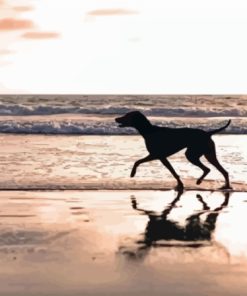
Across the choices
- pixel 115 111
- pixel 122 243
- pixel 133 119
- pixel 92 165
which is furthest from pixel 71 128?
pixel 122 243

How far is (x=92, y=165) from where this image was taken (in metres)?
14.3

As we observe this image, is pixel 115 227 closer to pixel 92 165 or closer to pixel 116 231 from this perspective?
pixel 116 231

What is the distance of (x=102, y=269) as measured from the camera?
587cm

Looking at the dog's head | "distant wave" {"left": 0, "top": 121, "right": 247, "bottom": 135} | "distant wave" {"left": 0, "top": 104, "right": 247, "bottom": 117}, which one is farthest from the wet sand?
"distant wave" {"left": 0, "top": 104, "right": 247, "bottom": 117}

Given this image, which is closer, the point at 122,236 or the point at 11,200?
the point at 122,236

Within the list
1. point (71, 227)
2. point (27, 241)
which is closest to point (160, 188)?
point (71, 227)

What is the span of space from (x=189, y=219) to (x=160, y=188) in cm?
276

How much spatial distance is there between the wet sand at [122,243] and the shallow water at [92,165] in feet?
3.52

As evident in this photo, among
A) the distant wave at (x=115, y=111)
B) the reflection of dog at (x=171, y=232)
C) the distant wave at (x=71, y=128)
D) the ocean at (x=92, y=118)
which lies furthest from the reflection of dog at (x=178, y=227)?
the distant wave at (x=115, y=111)

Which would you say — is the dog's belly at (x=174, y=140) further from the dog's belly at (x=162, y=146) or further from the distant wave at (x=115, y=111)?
the distant wave at (x=115, y=111)

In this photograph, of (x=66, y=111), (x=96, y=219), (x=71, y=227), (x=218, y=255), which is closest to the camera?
(x=218, y=255)

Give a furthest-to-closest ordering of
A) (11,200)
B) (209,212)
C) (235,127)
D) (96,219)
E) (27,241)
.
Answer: (235,127)
(11,200)
(209,212)
(96,219)
(27,241)

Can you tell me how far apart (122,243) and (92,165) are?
7320mm

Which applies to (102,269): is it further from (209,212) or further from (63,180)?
(63,180)
